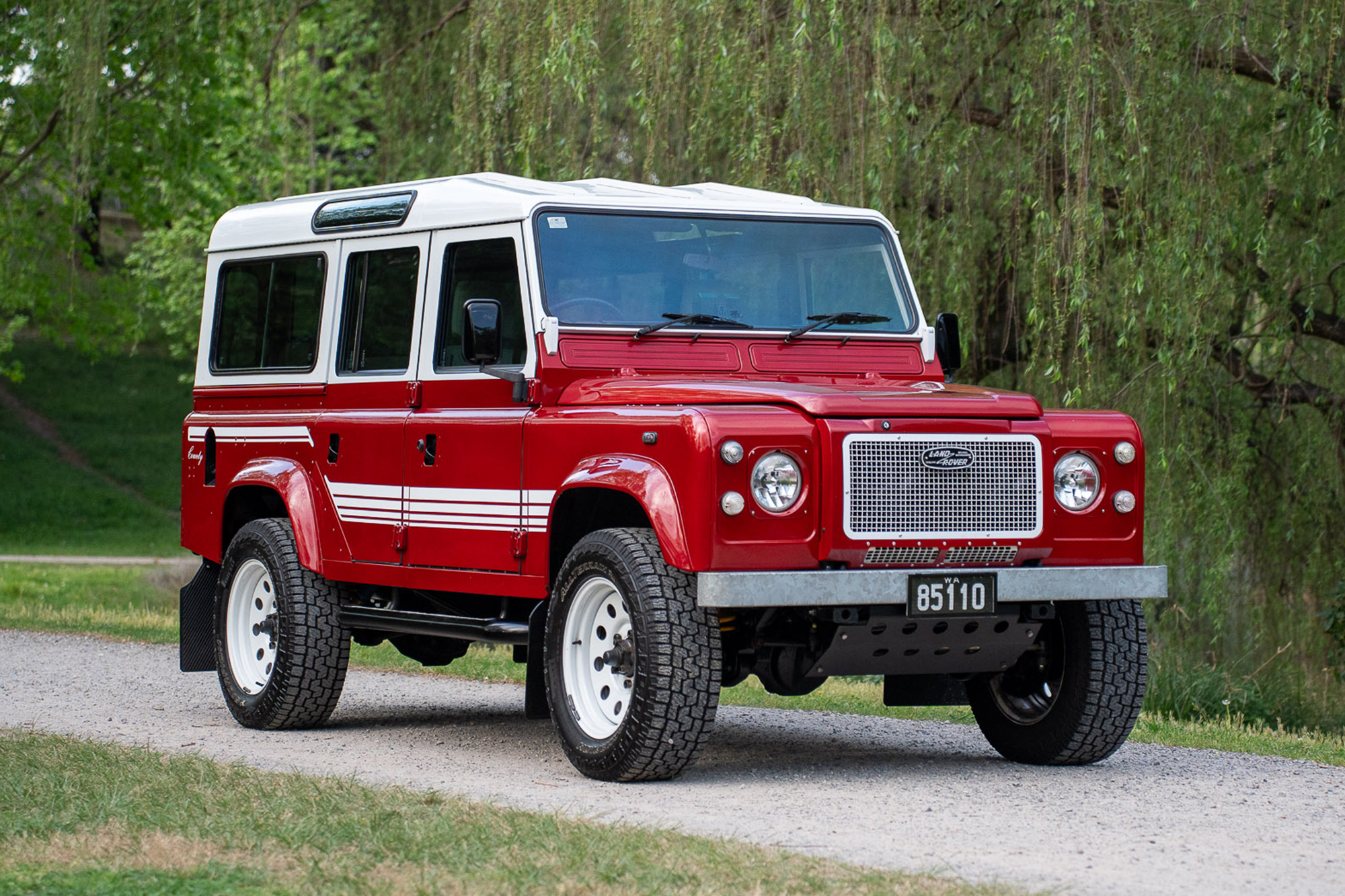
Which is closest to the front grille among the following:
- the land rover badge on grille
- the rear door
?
the land rover badge on grille

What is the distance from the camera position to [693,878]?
5.42 metres

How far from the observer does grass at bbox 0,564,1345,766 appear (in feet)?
31.5

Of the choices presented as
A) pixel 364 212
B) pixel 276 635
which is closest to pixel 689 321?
pixel 364 212

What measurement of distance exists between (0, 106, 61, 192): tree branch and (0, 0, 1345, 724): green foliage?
6.58 metres

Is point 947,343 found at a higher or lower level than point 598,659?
higher

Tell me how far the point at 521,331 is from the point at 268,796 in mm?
2543

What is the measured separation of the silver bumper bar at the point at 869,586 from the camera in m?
6.95

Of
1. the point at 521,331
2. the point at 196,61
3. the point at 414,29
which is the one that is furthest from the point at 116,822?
the point at 196,61

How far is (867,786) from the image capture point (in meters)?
7.58

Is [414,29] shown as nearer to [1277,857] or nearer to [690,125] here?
[690,125]

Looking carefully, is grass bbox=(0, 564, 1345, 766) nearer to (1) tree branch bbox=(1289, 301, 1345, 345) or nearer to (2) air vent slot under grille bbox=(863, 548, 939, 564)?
(2) air vent slot under grille bbox=(863, 548, 939, 564)

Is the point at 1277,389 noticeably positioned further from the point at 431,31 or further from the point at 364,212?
the point at 431,31

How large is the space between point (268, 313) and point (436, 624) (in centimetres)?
238

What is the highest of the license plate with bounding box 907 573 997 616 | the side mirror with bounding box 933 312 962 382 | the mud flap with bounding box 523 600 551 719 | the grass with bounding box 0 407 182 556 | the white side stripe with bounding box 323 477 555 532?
the side mirror with bounding box 933 312 962 382
